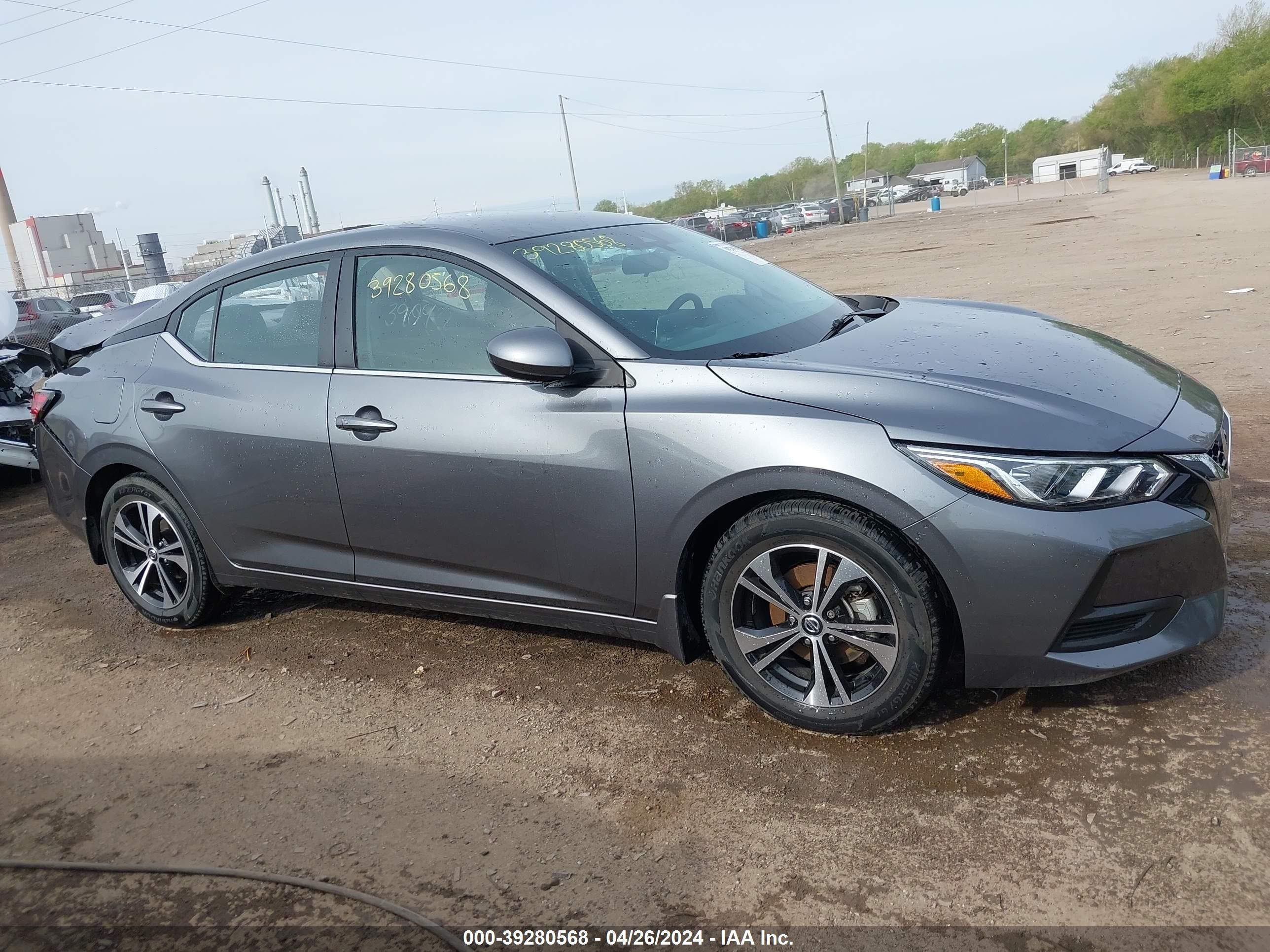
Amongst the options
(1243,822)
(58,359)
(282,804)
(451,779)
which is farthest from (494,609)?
(58,359)

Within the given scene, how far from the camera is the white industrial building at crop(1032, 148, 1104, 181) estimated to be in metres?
83.1

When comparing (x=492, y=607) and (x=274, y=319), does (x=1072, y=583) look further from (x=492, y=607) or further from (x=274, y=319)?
(x=274, y=319)

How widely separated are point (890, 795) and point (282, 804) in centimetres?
184

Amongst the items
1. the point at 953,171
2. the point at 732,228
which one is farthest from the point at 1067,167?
the point at 732,228

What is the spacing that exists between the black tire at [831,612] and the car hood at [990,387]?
31 cm

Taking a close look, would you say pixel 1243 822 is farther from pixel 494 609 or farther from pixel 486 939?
pixel 494 609

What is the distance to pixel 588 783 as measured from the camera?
10.5 feet

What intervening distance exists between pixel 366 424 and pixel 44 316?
26.1 meters

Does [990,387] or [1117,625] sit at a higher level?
[990,387]

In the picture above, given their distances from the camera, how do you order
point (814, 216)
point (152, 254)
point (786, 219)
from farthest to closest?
point (814, 216) → point (786, 219) → point (152, 254)

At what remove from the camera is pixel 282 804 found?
10.7 feet

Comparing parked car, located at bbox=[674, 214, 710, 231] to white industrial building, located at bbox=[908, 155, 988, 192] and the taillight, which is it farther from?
white industrial building, located at bbox=[908, 155, 988, 192]

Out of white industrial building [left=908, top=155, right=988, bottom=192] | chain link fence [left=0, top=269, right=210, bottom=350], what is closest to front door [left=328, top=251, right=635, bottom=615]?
chain link fence [left=0, top=269, right=210, bottom=350]

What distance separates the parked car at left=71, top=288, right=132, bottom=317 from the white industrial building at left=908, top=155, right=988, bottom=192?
89.0 metres
